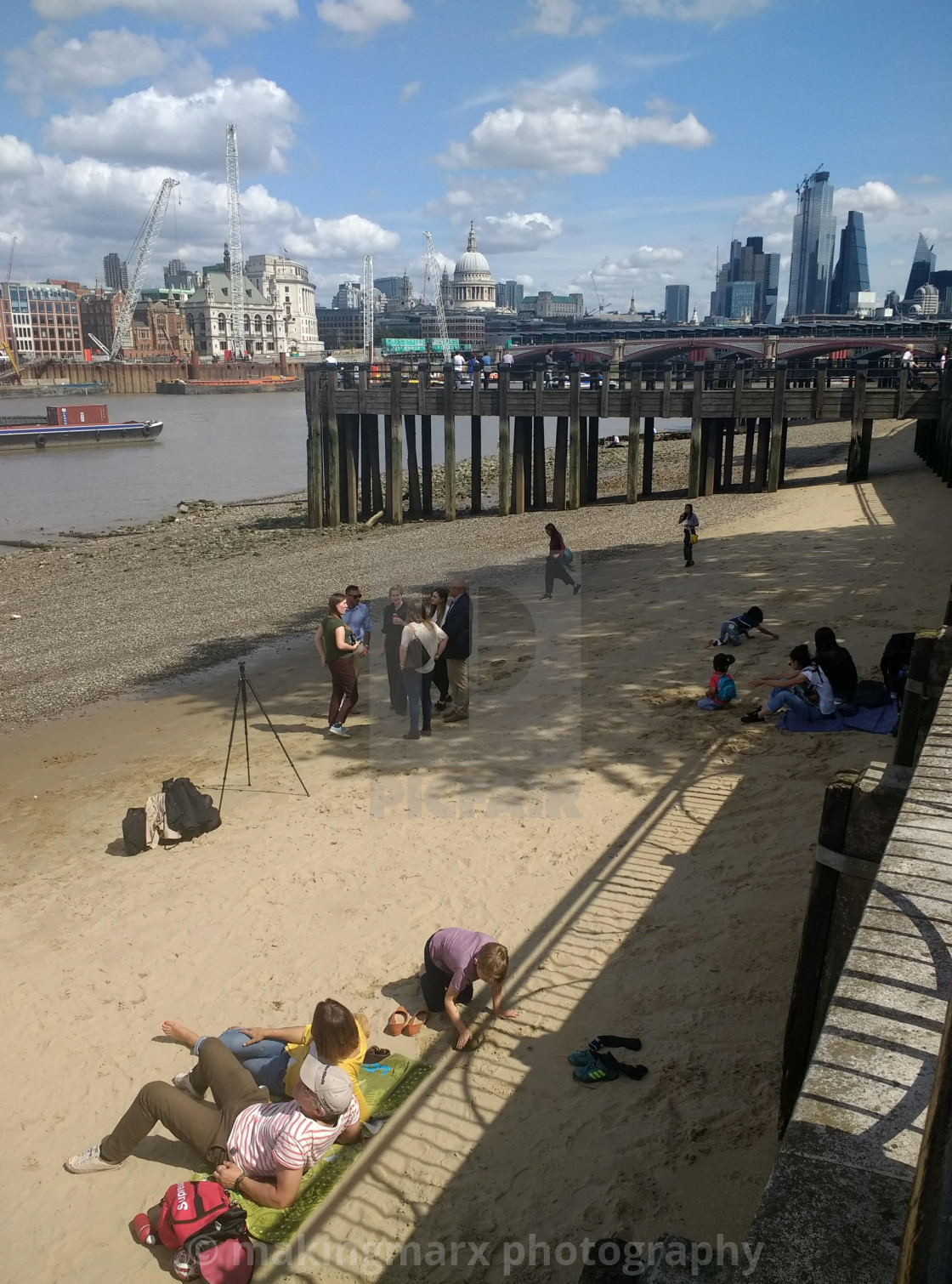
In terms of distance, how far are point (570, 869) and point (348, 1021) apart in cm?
270

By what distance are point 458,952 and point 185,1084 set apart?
1.55 m

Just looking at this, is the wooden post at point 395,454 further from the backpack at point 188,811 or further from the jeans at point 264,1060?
the jeans at point 264,1060

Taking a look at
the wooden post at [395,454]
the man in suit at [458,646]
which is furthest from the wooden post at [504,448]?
the man in suit at [458,646]

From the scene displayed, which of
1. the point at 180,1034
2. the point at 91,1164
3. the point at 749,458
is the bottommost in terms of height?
the point at 91,1164

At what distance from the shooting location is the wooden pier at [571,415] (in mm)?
25078

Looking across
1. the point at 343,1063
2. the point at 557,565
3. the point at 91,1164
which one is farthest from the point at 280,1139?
the point at 557,565

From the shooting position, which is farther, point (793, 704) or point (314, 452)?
point (314, 452)

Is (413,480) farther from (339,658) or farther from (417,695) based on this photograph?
(417,695)

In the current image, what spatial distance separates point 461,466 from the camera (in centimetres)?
4022

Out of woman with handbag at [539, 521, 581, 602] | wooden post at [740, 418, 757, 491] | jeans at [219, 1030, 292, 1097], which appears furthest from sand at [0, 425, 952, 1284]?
wooden post at [740, 418, 757, 491]

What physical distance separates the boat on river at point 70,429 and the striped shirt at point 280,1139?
6470 centimetres

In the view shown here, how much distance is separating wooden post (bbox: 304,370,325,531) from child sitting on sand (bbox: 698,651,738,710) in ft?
65.4

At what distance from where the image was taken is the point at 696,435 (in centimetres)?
2547

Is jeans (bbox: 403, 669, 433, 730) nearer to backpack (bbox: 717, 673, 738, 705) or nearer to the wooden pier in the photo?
backpack (bbox: 717, 673, 738, 705)
